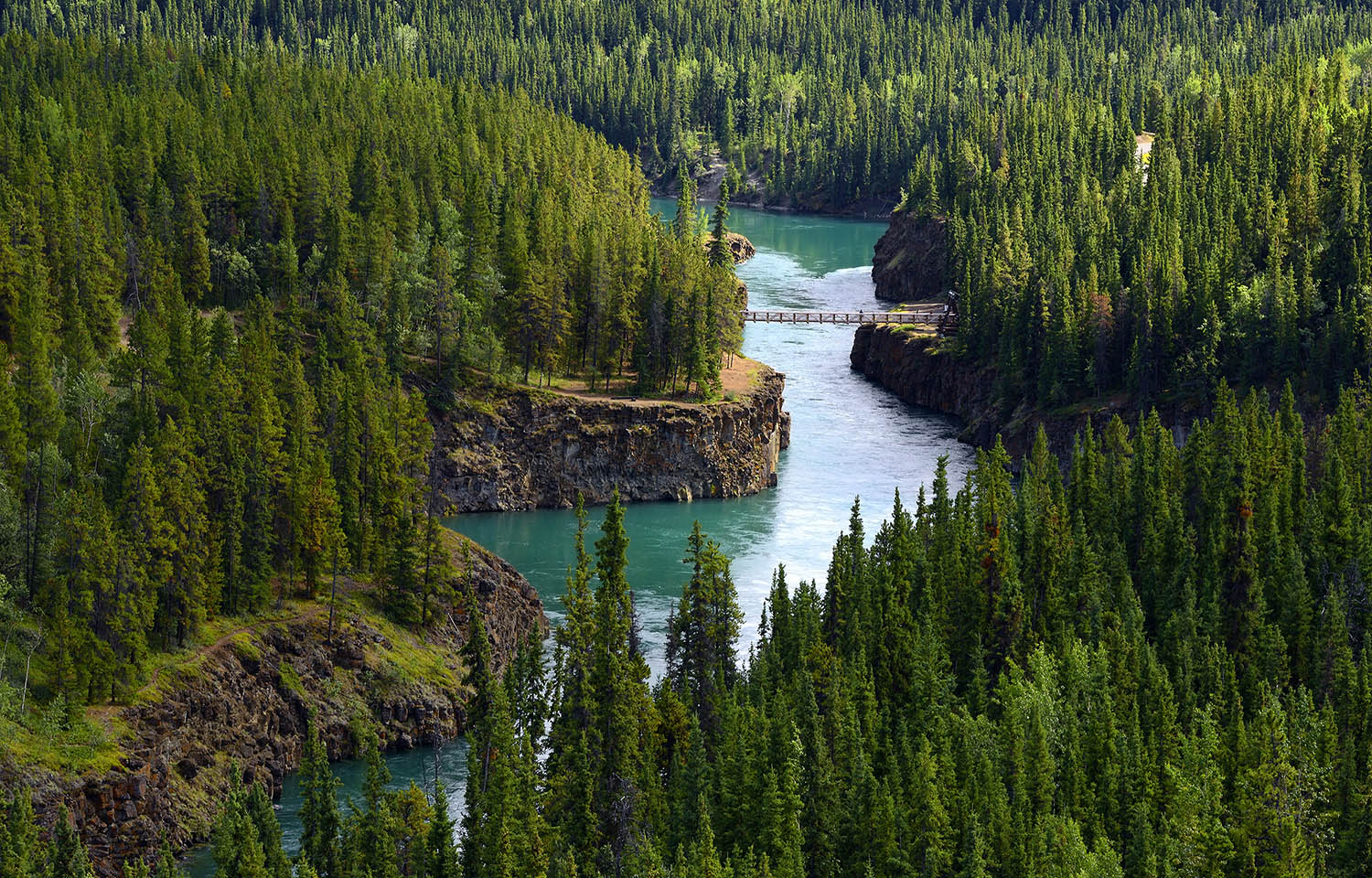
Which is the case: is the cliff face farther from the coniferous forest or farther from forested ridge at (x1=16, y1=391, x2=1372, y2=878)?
forested ridge at (x1=16, y1=391, x2=1372, y2=878)

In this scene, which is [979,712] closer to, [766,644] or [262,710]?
[766,644]

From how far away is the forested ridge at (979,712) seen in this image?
362ft

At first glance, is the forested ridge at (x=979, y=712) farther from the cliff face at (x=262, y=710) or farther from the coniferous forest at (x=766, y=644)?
the cliff face at (x=262, y=710)

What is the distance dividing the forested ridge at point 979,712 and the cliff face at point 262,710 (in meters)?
7.22

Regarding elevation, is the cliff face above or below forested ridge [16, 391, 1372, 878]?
below

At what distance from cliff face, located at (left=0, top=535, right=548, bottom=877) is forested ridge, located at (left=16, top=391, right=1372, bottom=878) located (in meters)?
7.22

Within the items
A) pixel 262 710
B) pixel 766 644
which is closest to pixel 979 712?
pixel 766 644

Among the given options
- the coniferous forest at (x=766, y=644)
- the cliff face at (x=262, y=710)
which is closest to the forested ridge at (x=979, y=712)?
the coniferous forest at (x=766, y=644)

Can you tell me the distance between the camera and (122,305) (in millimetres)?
194375

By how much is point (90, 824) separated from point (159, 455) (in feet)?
102

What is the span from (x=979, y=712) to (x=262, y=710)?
149ft

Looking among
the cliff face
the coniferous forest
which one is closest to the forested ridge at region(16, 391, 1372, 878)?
the coniferous forest

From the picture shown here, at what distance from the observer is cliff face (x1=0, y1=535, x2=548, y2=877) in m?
121

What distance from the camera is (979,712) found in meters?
136
